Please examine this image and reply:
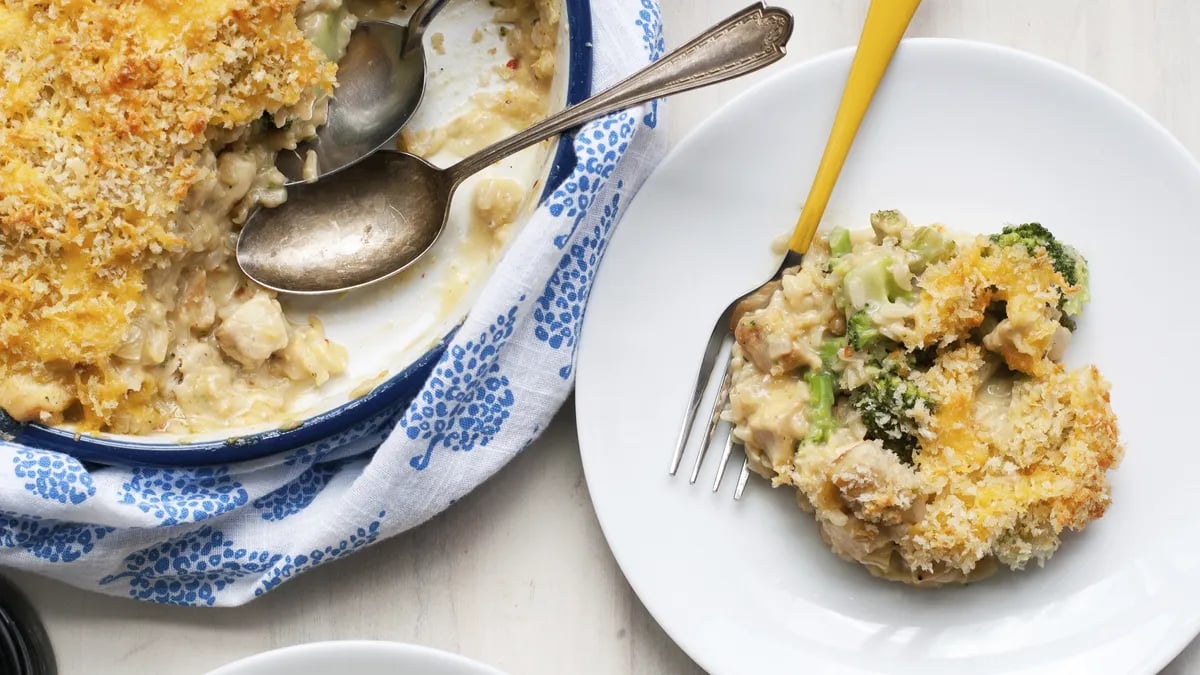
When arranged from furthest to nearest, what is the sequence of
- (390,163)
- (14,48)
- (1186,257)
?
(390,163)
(1186,257)
(14,48)

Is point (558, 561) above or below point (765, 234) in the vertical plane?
below

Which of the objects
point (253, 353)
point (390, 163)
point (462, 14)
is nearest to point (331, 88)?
point (390, 163)

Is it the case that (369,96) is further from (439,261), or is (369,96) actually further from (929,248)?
(929,248)

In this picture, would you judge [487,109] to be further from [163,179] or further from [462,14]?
[163,179]

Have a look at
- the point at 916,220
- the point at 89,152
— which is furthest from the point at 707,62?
the point at 89,152

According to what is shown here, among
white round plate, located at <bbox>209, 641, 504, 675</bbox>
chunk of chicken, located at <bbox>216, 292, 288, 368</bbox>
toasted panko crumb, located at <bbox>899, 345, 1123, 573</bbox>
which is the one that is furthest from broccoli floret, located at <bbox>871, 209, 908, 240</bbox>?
chunk of chicken, located at <bbox>216, 292, 288, 368</bbox>

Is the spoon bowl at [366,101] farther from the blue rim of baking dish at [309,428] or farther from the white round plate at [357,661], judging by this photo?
the white round plate at [357,661]

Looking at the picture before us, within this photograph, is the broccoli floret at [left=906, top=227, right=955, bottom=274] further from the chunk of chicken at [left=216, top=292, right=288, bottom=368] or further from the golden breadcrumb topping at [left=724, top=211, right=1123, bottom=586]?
the chunk of chicken at [left=216, top=292, right=288, bottom=368]
